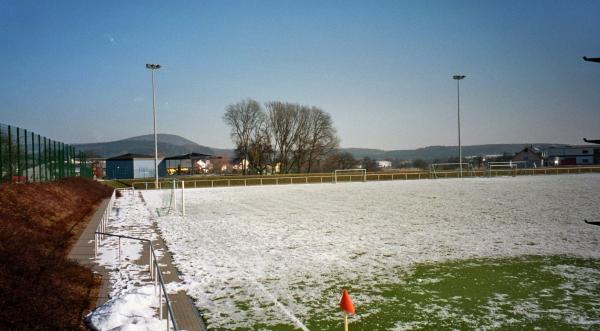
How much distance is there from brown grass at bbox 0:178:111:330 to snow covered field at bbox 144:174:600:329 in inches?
84.6

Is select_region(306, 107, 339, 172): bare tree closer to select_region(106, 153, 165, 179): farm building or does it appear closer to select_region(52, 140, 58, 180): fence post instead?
select_region(106, 153, 165, 179): farm building

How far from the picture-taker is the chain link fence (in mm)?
16453

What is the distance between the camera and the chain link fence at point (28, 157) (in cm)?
1645

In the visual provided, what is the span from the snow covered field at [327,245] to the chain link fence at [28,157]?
6372mm

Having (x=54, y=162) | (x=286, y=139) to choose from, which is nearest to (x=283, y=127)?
(x=286, y=139)

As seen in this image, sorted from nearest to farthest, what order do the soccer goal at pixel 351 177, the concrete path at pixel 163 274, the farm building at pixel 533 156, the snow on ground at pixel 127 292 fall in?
1. the snow on ground at pixel 127 292
2. the concrete path at pixel 163 274
3. the soccer goal at pixel 351 177
4. the farm building at pixel 533 156

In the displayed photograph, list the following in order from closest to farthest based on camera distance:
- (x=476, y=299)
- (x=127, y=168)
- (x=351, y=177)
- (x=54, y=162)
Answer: (x=476, y=299) → (x=54, y=162) → (x=351, y=177) → (x=127, y=168)

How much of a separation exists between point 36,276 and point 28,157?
15197 millimetres

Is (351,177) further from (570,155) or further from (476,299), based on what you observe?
(570,155)

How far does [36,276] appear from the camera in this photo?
6.88 metres

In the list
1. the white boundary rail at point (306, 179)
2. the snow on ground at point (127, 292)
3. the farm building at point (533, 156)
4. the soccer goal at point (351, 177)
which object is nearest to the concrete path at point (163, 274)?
the snow on ground at point (127, 292)

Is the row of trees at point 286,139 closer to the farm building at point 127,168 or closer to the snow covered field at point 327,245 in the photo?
the farm building at point 127,168

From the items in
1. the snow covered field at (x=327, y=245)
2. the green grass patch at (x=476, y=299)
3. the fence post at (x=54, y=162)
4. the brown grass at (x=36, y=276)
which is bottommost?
the green grass patch at (x=476, y=299)

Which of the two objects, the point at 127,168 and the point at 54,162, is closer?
the point at 54,162
